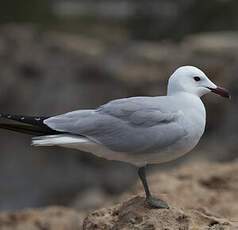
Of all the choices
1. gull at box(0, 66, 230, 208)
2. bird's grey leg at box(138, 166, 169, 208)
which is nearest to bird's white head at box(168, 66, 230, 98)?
A: gull at box(0, 66, 230, 208)

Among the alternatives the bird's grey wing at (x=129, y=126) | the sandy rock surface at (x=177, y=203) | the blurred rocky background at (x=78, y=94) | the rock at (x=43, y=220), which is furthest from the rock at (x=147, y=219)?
the blurred rocky background at (x=78, y=94)

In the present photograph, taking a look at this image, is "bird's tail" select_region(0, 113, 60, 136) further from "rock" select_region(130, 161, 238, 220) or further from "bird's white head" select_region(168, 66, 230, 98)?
"rock" select_region(130, 161, 238, 220)

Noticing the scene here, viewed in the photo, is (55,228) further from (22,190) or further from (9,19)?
(9,19)

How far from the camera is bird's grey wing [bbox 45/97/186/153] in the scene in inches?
155

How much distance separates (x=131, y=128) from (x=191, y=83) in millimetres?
402

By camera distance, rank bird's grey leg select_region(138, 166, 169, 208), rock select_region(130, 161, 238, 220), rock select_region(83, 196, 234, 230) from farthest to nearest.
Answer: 1. rock select_region(130, 161, 238, 220)
2. bird's grey leg select_region(138, 166, 169, 208)
3. rock select_region(83, 196, 234, 230)

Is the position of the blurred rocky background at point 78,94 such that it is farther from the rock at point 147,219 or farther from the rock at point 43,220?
the rock at point 147,219

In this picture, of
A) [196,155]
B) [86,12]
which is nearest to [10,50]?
[196,155]

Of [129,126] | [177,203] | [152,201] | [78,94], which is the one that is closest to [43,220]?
[177,203]

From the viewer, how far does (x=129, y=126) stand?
3.98 metres

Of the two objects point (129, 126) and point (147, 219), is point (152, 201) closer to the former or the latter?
point (147, 219)

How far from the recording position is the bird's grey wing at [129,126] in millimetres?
3930

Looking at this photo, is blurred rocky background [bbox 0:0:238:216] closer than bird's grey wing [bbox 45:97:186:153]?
No

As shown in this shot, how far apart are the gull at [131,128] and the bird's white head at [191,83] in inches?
3.7
